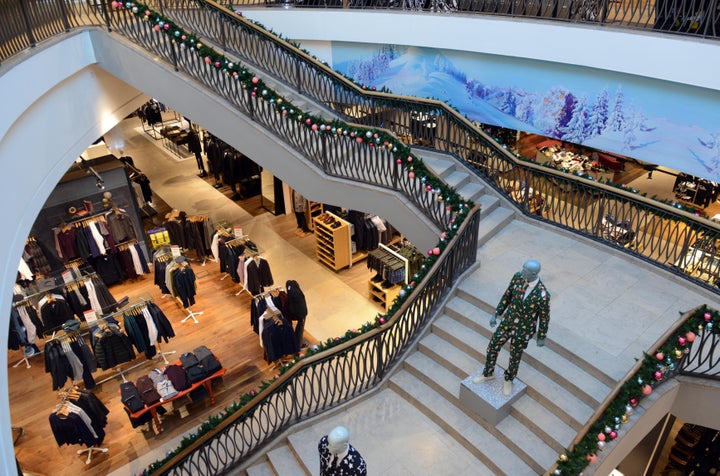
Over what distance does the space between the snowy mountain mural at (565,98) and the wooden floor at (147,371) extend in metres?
4.43

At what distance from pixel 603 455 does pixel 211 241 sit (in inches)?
371

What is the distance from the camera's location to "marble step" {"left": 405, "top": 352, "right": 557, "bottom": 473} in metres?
5.28

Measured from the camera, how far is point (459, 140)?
9172 millimetres

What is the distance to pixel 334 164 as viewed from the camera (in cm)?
854

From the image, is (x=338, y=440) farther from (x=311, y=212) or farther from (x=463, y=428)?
(x=311, y=212)

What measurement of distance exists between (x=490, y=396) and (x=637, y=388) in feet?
4.68

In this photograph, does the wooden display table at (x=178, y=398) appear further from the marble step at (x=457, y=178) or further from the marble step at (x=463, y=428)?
the marble step at (x=457, y=178)

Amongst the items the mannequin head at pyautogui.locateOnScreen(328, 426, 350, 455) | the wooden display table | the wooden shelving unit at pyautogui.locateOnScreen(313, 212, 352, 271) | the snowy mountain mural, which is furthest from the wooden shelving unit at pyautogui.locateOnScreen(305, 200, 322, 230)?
the mannequin head at pyautogui.locateOnScreen(328, 426, 350, 455)

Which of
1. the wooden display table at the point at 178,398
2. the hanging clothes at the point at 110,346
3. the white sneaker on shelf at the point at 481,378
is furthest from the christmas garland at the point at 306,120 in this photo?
the white sneaker on shelf at the point at 481,378

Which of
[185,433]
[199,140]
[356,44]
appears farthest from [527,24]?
[199,140]

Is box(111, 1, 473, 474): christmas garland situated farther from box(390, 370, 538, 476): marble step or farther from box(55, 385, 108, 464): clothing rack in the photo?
box(390, 370, 538, 476): marble step

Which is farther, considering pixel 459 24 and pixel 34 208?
pixel 459 24

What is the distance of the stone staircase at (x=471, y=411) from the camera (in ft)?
17.7

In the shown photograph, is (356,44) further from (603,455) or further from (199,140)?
(603,455)
